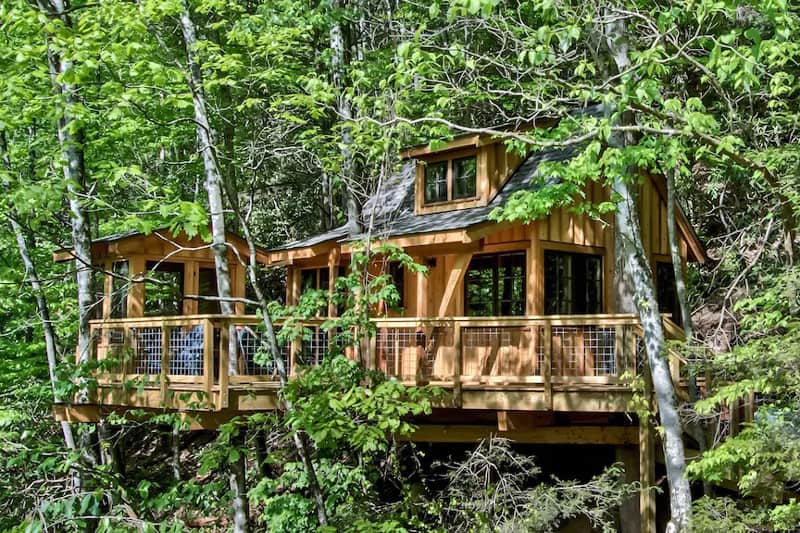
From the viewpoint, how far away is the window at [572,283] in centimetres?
1221

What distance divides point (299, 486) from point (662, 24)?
7514 mm

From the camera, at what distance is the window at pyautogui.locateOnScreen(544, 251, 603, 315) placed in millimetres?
12211

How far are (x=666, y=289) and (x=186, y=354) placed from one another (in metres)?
8.69

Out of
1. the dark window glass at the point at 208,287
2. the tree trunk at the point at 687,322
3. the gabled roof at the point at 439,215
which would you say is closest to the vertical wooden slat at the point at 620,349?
the tree trunk at the point at 687,322

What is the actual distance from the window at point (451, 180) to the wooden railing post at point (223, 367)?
566 centimetres

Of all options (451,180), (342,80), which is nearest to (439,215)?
(451,180)

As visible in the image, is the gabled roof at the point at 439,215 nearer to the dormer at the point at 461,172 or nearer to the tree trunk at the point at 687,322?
the dormer at the point at 461,172

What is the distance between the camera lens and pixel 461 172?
43.7ft

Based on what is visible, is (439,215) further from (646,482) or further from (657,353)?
(646,482)

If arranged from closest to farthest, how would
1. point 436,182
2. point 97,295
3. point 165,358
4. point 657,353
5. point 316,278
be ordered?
1. point 657,353
2. point 165,358
3. point 97,295
4. point 436,182
5. point 316,278

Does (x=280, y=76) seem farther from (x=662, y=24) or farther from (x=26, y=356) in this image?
(x=662, y=24)

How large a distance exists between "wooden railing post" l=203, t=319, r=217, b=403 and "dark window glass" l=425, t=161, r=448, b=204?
5.70 m

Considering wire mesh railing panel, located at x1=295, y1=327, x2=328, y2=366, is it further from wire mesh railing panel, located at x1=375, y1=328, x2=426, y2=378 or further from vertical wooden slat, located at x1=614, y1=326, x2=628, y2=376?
vertical wooden slat, located at x1=614, y1=326, x2=628, y2=376

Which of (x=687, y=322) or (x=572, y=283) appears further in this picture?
(x=572, y=283)
